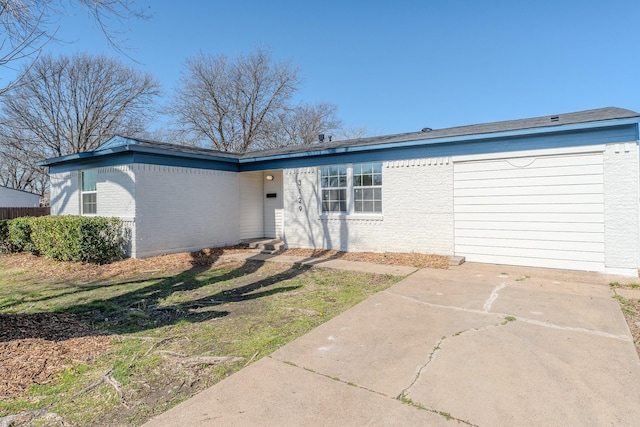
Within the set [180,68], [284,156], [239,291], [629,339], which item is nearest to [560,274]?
[629,339]

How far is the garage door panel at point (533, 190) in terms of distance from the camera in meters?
7.04

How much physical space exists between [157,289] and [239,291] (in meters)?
1.74

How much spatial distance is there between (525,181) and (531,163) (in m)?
0.42

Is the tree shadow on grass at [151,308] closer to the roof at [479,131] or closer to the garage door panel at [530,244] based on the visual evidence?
the roof at [479,131]

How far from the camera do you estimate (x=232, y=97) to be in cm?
2906

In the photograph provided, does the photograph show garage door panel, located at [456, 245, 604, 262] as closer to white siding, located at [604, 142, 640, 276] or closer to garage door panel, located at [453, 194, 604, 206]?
white siding, located at [604, 142, 640, 276]

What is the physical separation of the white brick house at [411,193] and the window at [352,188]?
3 centimetres

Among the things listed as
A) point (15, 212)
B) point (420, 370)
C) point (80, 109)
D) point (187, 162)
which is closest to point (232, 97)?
point (80, 109)

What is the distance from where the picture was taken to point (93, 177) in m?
11.4

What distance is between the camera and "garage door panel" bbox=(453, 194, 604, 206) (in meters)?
7.02

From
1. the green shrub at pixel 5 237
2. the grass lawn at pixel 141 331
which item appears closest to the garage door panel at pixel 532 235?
the grass lawn at pixel 141 331

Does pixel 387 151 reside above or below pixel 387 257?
above

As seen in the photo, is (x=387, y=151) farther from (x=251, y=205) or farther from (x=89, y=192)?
(x=89, y=192)

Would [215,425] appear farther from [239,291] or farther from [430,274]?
[430,274]
